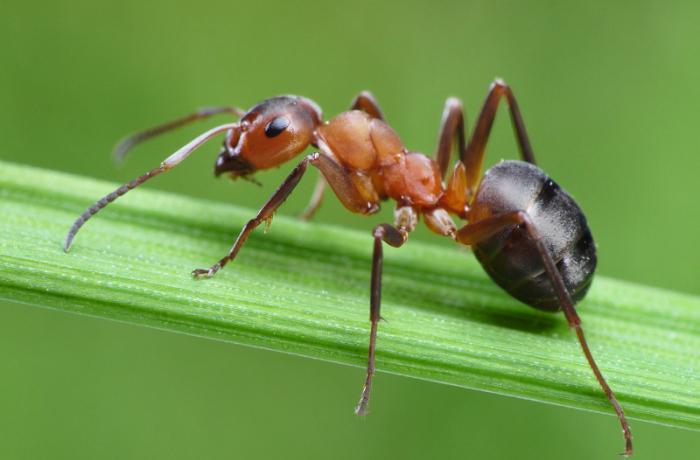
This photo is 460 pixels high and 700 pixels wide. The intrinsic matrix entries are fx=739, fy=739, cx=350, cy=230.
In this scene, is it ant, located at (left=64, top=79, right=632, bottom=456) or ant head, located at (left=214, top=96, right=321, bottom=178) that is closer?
ant, located at (left=64, top=79, right=632, bottom=456)

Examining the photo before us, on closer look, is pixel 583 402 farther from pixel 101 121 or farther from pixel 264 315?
pixel 101 121

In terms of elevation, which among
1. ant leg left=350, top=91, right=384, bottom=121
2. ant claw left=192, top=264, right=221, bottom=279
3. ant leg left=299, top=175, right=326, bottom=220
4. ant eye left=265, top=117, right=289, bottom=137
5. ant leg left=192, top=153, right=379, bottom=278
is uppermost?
ant leg left=350, top=91, right=384, bottom=121

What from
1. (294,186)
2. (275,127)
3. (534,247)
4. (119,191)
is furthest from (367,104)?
(119,191)

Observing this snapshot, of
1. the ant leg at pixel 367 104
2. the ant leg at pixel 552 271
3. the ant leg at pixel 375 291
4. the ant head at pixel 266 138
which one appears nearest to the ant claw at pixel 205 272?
the ant leg at pixel 375 291

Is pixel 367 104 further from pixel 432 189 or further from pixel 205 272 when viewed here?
pixel 205 272

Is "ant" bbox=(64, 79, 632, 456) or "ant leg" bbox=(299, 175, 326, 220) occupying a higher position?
"ant" bbox=(64, 79, 632, 456)

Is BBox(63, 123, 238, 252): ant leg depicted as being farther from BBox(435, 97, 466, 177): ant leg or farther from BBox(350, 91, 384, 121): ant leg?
BBox(435, 97, 466, 177): ant leg

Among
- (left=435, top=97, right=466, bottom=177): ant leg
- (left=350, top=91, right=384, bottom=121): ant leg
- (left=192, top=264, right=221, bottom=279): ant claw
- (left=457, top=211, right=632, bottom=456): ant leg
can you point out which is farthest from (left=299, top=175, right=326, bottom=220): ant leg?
(left=192, top=264, right=221, bottom=279): ant claw
